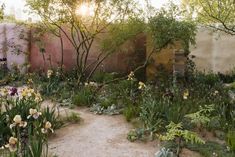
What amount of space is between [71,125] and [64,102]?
1699 millimetres

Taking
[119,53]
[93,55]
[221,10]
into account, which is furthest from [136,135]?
[93,55]

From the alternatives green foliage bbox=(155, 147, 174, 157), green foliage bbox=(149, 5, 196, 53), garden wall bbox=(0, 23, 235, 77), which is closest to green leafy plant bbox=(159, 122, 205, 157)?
green foliage bbox=(155, 147, 174, 157)

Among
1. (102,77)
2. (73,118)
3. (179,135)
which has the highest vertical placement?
(102,77)

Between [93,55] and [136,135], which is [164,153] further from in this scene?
[93,55]

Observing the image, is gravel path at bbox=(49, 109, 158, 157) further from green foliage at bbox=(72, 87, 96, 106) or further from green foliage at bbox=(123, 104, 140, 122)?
green foliage at bbox=(72, 87, 96, 106)

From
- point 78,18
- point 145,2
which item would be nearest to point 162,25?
point 145,2

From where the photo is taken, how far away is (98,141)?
5777 millimetres

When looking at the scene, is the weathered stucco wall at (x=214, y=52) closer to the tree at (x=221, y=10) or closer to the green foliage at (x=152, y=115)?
the tree at (x=221, y=10)

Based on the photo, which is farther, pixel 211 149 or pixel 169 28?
pixel 169 28

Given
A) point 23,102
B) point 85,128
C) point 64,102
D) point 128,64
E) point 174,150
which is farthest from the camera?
point 128,64

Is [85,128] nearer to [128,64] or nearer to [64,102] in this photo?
[64,102]

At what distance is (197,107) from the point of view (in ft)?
22.7

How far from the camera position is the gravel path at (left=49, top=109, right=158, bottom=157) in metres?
5.25

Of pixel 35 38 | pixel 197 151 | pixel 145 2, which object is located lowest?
pixel 197 151
